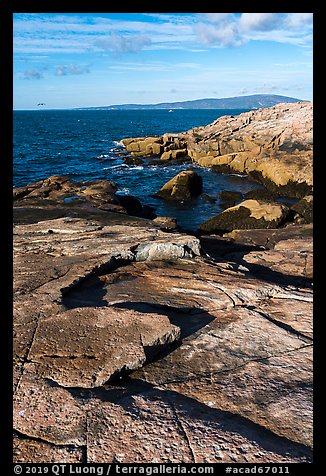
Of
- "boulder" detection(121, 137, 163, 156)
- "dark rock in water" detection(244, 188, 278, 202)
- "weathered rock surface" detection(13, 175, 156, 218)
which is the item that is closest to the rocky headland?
"weathered rock surface" detection(13, 175, 156, 218)

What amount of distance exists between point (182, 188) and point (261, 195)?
6.66 metres

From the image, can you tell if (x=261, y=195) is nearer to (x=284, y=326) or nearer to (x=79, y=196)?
(x=79, y=196)

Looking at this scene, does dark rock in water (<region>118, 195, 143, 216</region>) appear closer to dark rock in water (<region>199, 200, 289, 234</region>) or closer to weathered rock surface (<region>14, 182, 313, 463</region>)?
dark rock in water (<region>199, 200, 289, 234</region>)

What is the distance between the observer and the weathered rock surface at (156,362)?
380 cm

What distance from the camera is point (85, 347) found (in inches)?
203

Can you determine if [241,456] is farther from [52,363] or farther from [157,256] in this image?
[157,256]

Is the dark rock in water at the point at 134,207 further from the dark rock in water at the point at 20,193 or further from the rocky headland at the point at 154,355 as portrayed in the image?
the rocky headland at the point at 154,355

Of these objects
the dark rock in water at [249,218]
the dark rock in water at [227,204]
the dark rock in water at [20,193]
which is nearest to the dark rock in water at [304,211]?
the dark rock in water at [249,218]

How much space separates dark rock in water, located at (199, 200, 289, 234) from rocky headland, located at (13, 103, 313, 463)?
9530 mm

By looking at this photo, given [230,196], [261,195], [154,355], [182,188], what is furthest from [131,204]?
[154,355]
